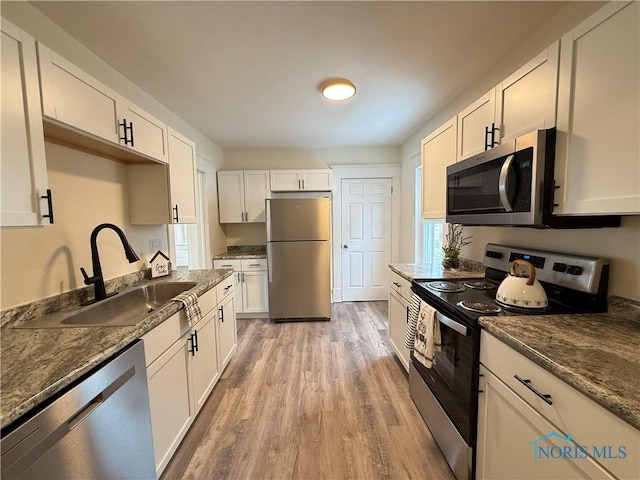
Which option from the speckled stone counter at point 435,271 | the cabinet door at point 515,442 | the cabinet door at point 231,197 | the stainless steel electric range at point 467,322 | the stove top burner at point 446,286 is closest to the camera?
the cabinet door at point 515,442

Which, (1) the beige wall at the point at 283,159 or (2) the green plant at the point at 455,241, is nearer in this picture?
(2) the green plant at the point at 455,241

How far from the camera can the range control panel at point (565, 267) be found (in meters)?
1.19

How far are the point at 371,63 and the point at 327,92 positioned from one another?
0.45 m

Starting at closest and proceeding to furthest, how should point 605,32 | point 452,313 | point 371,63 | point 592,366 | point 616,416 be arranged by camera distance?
point 616,416 < point 592,366 < point 605,32 < point 452,313 < point 371,63

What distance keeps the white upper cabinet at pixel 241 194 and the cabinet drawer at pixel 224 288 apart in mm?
1608

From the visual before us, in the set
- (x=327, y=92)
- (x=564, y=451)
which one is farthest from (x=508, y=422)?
(x=327, y=92)

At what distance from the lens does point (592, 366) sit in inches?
30.7

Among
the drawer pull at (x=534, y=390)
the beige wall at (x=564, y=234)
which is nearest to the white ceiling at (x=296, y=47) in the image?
the beige wall at (x=564, y=234)

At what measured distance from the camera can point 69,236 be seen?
1568 mm

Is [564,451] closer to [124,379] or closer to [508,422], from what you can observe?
[508,422]

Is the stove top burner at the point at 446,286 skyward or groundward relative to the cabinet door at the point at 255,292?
skyward

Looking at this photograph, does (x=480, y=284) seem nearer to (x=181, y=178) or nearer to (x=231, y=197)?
(x=181, y=178)

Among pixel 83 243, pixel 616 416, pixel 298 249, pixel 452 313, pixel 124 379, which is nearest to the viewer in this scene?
pixel 616 416

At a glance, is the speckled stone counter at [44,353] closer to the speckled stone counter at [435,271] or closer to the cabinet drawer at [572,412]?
the cabinet drawer at [572,412]
